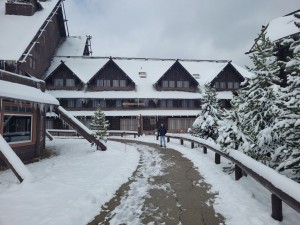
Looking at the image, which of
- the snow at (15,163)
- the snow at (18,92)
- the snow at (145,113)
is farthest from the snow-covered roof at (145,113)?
the snow at (15,163)

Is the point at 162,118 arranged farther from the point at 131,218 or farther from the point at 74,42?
the point at 131,218

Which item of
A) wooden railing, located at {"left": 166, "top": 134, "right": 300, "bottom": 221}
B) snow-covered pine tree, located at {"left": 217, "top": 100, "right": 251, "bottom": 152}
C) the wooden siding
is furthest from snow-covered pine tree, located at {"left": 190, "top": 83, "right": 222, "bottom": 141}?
the wooden siding

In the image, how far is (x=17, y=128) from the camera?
13555mm

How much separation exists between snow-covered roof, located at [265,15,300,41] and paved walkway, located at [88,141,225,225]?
42.4 ft

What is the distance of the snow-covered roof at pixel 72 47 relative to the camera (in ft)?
139

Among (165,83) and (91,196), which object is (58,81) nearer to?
(165,83)

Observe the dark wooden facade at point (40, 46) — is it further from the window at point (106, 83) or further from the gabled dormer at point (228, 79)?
the gabled dormer at point (228, 79)

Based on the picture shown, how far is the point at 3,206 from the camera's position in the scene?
6.63 metres

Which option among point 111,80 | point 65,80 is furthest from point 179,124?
point 65,80

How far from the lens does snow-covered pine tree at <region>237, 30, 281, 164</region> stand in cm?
937

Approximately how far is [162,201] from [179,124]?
2988 centimetres

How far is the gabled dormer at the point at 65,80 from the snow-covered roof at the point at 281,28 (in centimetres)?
2493

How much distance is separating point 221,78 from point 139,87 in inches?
502

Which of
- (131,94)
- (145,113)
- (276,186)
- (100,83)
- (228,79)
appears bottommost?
(276,186)
